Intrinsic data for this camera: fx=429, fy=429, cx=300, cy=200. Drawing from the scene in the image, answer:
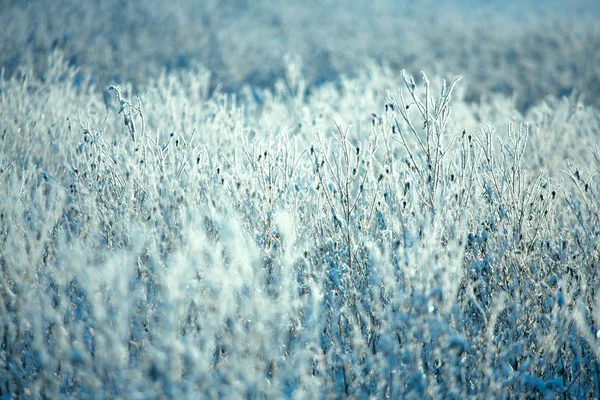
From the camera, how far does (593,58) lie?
37.0ft

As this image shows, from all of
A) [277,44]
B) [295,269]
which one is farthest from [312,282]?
[277,44]

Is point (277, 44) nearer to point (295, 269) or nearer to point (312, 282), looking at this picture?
point (295, 269)

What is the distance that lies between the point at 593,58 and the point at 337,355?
12665mm

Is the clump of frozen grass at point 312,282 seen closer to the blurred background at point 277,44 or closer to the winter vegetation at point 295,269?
the winter vegetation at point 295,269

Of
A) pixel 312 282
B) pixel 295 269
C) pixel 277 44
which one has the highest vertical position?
pixel 277 44

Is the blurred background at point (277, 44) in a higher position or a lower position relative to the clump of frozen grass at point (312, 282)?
higher

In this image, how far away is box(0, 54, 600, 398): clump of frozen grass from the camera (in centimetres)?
178

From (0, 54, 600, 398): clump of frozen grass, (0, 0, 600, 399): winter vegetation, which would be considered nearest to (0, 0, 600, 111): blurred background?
(0, 0, 600, 399): winter vegetation

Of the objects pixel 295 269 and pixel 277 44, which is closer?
Answer: pixel 295 269

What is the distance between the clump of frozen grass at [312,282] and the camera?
1.78 m

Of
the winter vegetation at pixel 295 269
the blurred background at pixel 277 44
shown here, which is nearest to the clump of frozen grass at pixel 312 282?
the winter vegetation at pixel 295 269

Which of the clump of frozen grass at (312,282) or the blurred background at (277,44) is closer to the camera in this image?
the clump of frozen grass at (312,282)

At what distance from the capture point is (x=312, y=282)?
6.47 feet

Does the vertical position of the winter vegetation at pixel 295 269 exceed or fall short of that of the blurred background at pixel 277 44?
it falls short
